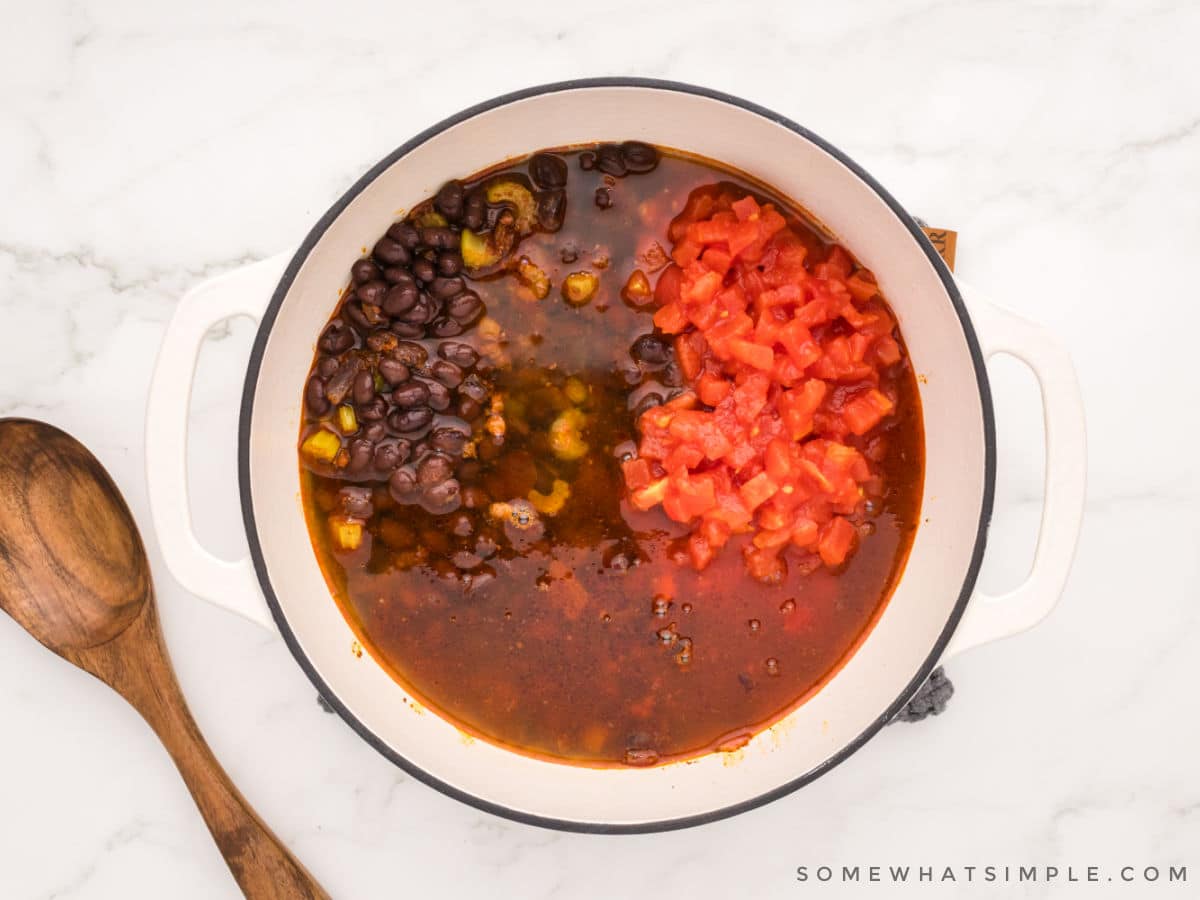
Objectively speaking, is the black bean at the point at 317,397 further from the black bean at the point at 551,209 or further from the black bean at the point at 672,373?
the black bean at the point at 672,373

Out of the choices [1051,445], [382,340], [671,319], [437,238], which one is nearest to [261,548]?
[382,340]

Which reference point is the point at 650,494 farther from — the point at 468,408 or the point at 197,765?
the point at 197,765

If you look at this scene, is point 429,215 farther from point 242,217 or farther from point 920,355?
point 920,355

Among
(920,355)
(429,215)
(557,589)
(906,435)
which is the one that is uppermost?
(429,215)

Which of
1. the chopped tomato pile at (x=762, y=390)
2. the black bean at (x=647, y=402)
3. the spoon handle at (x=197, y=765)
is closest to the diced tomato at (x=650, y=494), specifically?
the chopped tomato pile at (x=762, y=390)

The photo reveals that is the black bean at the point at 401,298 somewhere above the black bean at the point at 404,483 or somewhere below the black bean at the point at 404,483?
above

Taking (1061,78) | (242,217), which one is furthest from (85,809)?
(1061,78)

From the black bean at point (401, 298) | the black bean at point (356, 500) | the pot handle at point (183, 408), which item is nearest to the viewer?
the pot handle at point (183, 408)
